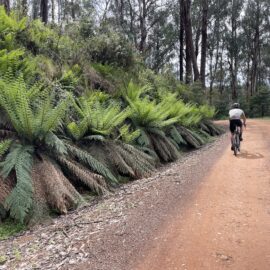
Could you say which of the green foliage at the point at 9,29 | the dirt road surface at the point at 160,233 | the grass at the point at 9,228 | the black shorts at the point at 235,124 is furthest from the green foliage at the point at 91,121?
the black shorts at the point at 235,124

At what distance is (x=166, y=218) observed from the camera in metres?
5.25

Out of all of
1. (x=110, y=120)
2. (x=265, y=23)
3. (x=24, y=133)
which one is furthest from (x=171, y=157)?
(x=265, y=23)

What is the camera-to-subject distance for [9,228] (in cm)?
511

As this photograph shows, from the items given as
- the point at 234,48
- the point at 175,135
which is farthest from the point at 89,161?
the point at 234,48

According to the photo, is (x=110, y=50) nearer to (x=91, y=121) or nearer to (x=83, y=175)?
(x=91, y=121)

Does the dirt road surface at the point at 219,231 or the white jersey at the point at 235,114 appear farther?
the white jersey at the point at 235,114

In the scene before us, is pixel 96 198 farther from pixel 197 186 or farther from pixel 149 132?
pixel 149 132

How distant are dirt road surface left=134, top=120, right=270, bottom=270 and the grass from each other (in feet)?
6.39

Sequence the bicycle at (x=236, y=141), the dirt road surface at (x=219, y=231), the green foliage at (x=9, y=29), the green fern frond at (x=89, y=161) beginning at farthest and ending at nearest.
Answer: the bicycle at (x=236, y=141) < the green foliage at (x=9, y=29) < the green fern frond at (x=89, y=161) < the dirt road surface at (x=219, y=231)

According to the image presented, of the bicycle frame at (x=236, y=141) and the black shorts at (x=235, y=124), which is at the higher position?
the black shorts at (x=235, y=124)

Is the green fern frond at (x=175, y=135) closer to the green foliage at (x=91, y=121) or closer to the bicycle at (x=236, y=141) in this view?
the bicycle at (x=236, y=141)

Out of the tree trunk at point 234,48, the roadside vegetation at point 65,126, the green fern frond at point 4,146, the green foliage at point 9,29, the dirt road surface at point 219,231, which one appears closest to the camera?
the dirt road surface at point 219,231

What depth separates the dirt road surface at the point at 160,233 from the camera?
402cm

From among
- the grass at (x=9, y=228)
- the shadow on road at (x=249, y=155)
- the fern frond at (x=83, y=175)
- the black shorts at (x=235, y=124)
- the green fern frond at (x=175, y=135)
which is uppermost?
the black shorts at (x=235, y=124)
